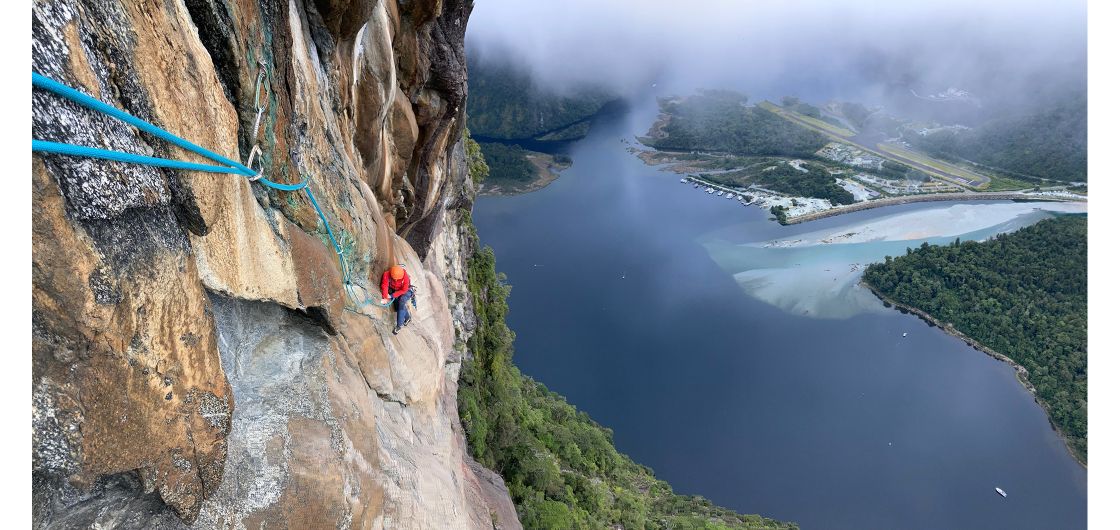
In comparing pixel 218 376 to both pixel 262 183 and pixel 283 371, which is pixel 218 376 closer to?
pixel 283 371

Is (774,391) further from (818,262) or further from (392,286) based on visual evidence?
(392,286)

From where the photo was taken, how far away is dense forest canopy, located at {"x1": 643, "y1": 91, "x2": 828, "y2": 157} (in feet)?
228

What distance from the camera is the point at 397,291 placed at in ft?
17.4

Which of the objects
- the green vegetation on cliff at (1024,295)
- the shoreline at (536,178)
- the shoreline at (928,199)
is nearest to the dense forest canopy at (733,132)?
the shoreline at (928,199)

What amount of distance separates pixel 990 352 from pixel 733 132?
46.8 m

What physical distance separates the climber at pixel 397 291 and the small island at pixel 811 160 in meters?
50.5

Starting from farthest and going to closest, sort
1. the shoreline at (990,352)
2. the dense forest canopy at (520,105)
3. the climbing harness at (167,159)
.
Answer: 1. the dense forest canopy at (520,105)
2. the shoreline at (990,352)
3. the climbing harness at (167,159)

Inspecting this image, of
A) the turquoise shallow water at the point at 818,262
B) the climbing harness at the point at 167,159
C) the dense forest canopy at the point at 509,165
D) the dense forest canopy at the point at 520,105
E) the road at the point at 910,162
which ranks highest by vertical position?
the dense forest canopy at the point at 520,105

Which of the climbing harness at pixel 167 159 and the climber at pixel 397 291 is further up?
the climbing harness at pixel 167 159

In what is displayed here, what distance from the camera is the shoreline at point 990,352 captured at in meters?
28.8

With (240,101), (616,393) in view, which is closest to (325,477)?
(240,101)

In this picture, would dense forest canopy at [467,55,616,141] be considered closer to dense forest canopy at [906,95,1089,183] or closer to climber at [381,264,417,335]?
dense forest canopy at [906,95,1089,183]

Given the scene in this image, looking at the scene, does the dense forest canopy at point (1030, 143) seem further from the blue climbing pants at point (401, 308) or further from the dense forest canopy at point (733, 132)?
the blue climbing pants at point (401, 308)

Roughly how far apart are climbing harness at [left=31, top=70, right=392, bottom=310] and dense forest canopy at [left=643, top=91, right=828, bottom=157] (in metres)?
71.7
